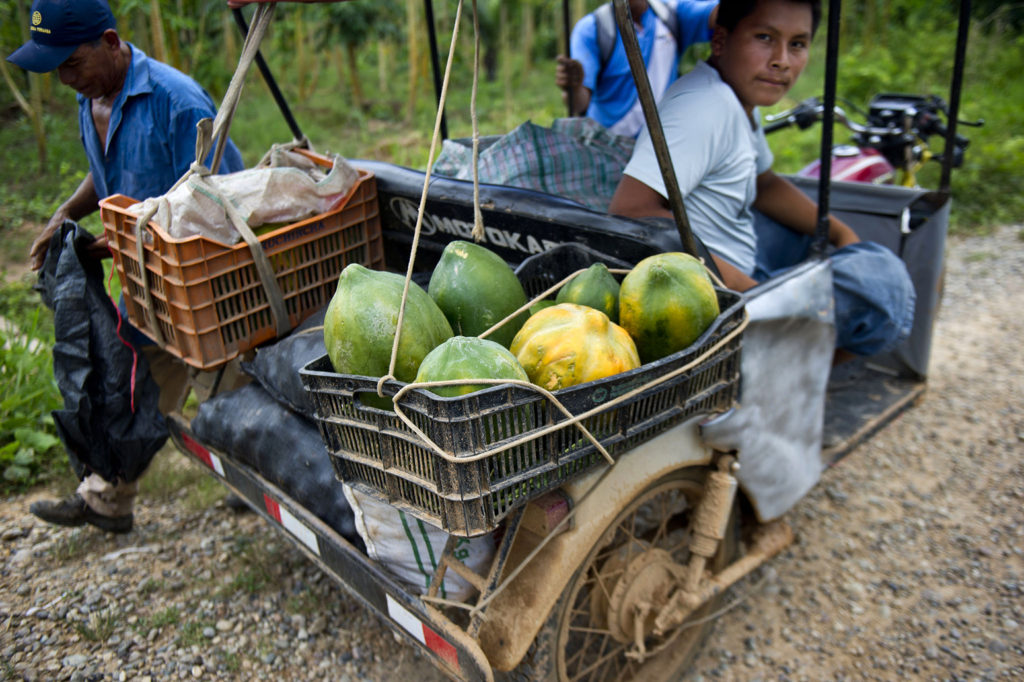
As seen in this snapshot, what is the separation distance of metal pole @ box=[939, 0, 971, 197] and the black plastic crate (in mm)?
1746

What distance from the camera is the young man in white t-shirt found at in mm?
2516

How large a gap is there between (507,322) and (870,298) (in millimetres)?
1468

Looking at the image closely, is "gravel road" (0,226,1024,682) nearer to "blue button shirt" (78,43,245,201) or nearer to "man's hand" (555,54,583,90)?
"blue button shirt" (78,43,245,201)

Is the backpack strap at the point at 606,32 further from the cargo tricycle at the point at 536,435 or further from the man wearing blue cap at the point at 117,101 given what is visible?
the man wearing blue cap at the point at 117,101

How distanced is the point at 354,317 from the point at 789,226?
96.0 inches

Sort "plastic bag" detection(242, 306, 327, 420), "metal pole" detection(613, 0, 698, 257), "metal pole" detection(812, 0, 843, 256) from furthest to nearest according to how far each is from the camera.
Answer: "metal pole" detection(812, 0, 843, 256)
"plastic bag" detection(242, 306, 327, 420)
"metal pole" detection(613, 0, 698, 257)

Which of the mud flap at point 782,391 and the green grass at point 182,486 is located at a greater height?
the mud flap at point 782,391

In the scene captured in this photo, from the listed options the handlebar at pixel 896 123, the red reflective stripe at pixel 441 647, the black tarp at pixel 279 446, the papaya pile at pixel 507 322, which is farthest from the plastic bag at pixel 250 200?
the handlebar at pixel 896 123

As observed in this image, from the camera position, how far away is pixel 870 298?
102 inches

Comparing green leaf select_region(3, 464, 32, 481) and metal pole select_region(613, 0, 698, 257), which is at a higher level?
metal pole select_region(613, 0, 698, 257)

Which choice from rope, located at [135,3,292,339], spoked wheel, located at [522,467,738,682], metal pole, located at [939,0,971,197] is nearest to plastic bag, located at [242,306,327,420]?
rope, located at [135,3,292,339]

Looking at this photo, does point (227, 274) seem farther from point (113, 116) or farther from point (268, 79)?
point (113, 116)

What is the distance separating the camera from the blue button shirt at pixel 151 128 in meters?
3.09

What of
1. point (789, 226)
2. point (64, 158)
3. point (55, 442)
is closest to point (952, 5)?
point (789, 226)
